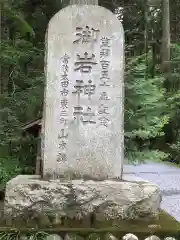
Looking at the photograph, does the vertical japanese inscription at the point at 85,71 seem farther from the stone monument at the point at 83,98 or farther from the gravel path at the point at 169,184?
the gravel path at the point at 169,184

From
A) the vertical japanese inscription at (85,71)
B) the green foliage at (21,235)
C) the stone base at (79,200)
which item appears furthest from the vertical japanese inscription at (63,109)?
the green foliage at (21,235)

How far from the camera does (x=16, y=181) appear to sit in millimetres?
3795

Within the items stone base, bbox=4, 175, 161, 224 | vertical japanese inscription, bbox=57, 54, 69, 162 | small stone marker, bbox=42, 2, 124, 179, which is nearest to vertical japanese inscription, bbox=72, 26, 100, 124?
small stone marker, bbox=42, 2, 124, 179

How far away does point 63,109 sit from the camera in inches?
159

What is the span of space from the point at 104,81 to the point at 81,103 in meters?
0.38

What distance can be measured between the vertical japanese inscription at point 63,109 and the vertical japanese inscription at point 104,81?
405 mm

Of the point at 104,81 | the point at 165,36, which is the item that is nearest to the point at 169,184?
the point at 104,81

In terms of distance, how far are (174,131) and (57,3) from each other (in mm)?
7981

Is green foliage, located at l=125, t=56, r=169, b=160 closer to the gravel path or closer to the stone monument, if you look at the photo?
the gravel path

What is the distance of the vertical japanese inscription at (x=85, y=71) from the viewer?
4.04 m

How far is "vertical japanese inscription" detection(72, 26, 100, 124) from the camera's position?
13.3 feet

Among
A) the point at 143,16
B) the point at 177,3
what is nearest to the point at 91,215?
the point at 143,16

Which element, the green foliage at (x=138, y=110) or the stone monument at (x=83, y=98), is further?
the green foliage at (x=138, y=110)

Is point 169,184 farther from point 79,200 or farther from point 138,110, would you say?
point 79,200
